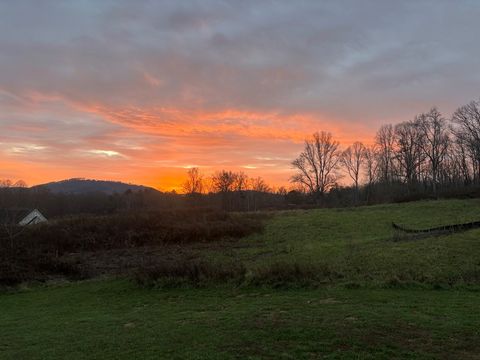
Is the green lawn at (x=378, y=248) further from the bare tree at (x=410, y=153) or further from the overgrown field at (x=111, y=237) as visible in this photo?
the bare tree at (x=410, y=153)

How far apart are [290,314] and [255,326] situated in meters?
1.39

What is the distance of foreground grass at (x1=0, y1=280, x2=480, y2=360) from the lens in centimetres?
714

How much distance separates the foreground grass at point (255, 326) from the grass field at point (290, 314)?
0.02 meters

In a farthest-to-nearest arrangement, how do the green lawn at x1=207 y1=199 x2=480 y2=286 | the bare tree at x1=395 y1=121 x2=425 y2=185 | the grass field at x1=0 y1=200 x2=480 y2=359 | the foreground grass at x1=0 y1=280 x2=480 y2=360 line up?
the bare tree at x1=395 y1=121 x2=425 y2=185 < the green lawn at x1=207 y1=199 x2=480 y2=286 < the grass field at x1=0 y1=200 x2=480 y2=359 < the foreground grass at x1=0 y1=280 x2=480 y2=360

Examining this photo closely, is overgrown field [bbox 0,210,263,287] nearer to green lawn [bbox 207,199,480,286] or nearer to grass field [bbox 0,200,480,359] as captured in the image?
green lawn [bbox 207,199,480,286]

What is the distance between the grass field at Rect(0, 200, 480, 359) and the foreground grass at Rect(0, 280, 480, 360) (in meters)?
0.02

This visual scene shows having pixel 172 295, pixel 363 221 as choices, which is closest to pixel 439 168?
pixel 363 221

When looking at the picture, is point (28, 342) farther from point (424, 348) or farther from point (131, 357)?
point (424, 348)

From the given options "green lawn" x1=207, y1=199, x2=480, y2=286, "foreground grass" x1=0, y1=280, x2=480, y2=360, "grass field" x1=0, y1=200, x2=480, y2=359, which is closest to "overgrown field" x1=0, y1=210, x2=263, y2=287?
"green lawn" x1=207, y1=199, x2=480, y2=286

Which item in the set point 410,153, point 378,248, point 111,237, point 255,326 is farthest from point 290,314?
point 410,153

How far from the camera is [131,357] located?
7.25 m

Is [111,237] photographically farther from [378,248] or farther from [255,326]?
[255,326]

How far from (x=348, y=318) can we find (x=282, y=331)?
175cm

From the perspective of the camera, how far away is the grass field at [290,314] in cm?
732
